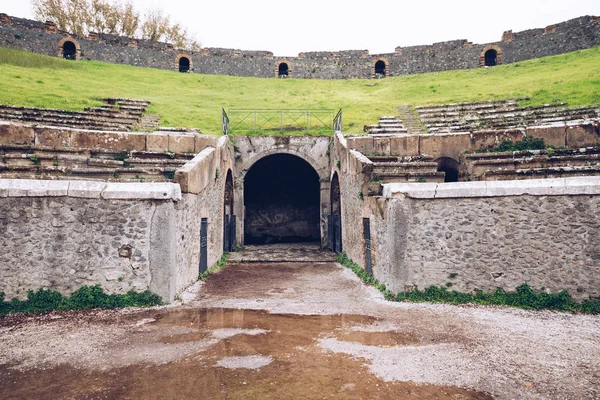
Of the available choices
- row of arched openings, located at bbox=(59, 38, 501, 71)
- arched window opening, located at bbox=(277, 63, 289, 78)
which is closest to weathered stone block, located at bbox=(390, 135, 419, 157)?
row of arched openings, located at bbox=(59, 38, 501, 71)

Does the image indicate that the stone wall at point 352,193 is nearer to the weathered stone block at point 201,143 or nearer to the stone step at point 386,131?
the stone step at point 386,131

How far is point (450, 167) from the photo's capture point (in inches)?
484

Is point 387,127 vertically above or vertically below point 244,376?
above

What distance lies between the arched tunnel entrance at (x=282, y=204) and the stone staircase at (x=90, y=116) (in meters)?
5.65

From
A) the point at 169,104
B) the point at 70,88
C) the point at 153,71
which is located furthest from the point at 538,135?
the point at 153,71

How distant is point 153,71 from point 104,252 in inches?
897

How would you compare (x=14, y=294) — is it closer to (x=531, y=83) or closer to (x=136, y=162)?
(x=136, y=162)

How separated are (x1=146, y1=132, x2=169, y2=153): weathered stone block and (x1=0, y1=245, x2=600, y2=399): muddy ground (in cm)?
605

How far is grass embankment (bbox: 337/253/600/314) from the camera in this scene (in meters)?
6.62

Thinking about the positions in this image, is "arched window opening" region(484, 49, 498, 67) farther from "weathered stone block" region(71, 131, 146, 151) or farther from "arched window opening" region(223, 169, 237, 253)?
"weathered stone block" region(71, 131, 146, 151)

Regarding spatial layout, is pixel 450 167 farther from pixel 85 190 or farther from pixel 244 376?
pixel 244 376

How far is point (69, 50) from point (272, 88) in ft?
42.8

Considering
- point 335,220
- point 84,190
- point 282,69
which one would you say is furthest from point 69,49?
point 84,190

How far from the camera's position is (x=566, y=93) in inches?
632
